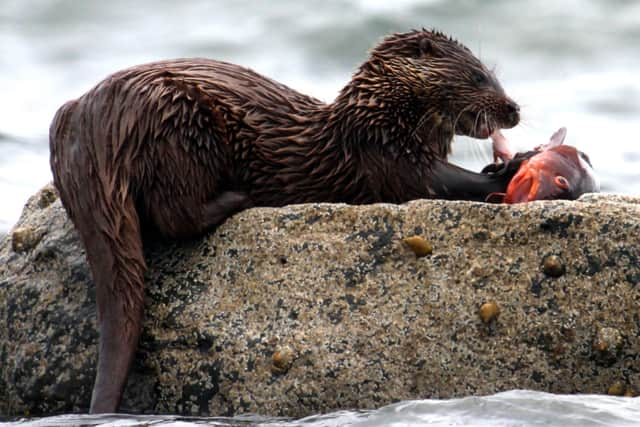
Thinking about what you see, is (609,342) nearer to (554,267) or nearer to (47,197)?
(554,267)

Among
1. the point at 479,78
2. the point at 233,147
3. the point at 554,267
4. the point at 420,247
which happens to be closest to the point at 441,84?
the point at 479,78

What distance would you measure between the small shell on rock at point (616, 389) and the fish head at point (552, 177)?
979 millimetres

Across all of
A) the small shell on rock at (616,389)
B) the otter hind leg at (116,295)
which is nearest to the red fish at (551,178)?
the small shell on rock at (616,389)

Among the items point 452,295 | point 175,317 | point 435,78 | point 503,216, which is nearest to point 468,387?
point 452,295

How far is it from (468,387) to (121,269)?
1357mm

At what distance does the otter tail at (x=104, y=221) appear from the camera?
183 inches

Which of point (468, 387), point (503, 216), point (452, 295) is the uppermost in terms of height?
point (503, 216)

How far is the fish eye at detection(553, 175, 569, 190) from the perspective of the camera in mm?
5254

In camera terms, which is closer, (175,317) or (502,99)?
(175,317)

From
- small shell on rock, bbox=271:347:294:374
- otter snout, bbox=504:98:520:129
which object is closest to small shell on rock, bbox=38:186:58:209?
small shell on rock, bbox=271:347:294:374

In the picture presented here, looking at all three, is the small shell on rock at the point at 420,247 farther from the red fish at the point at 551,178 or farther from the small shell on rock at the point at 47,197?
the small shell on rock at the point at 47,197

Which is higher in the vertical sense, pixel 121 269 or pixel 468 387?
pixel 121 269

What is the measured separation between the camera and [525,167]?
532 centimetres

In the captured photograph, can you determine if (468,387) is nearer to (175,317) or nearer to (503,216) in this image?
(503,216)
